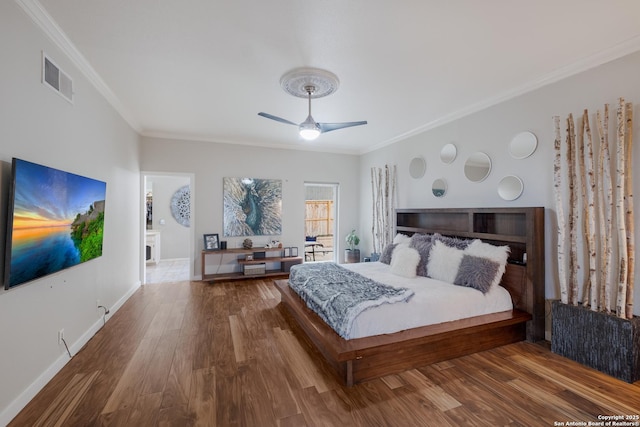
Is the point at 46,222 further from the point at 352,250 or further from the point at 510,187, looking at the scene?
the point at 352,250

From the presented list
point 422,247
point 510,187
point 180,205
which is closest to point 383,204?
point 422,247

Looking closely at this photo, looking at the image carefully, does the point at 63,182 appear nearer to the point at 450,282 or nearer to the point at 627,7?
the point at 450,282

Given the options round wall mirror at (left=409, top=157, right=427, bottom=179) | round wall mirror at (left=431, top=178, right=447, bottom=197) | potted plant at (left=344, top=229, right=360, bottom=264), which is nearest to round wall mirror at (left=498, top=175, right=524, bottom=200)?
round wall mirror at (left=431, top=178, right=447, bottom=197)

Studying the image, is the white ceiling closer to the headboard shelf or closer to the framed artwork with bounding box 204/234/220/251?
the headboard shelf

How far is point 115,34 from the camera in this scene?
7.49ft

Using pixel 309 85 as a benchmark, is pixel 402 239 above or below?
below

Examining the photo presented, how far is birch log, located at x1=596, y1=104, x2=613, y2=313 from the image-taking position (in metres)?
2.41

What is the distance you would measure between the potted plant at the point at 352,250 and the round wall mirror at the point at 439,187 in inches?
90.0

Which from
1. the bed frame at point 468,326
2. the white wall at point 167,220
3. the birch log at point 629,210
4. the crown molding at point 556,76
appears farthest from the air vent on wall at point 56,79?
the white wall at point 167,220

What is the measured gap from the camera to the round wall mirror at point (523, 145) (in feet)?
10.2

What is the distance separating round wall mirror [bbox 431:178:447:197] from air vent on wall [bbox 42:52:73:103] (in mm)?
4629

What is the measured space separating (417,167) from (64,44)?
4679 mm

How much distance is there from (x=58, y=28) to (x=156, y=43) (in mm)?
703

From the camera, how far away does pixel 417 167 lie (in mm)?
4848
